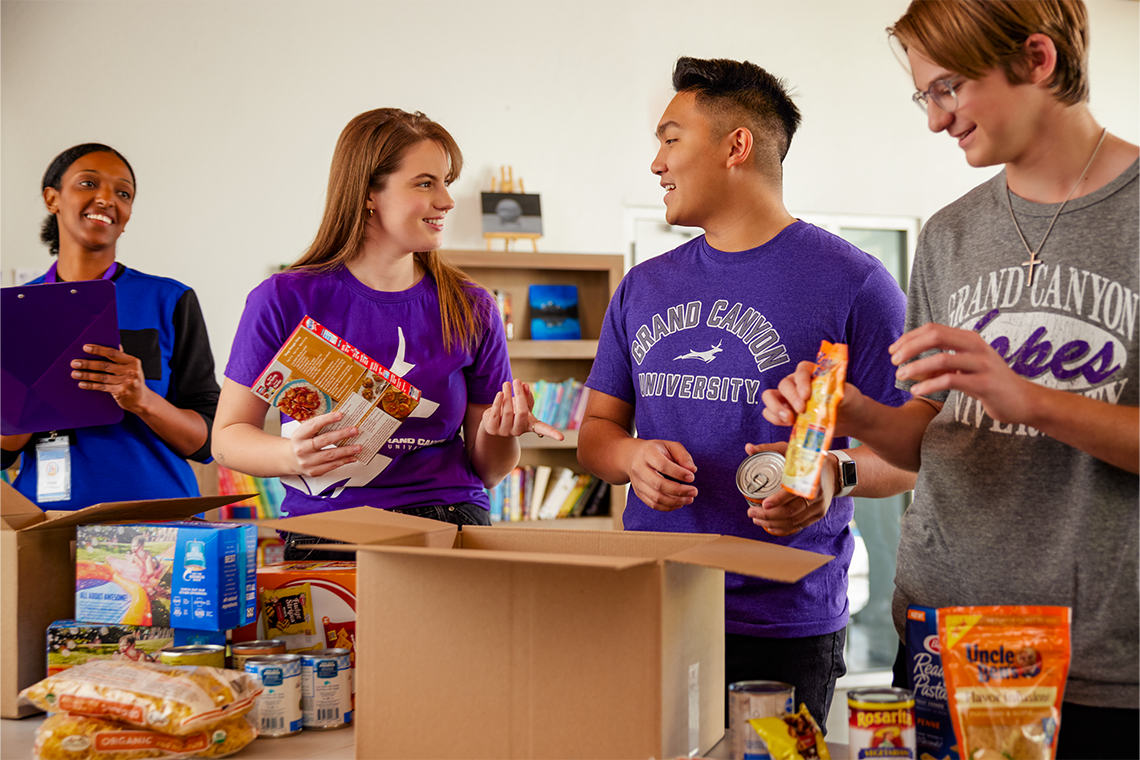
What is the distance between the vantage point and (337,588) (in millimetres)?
1360

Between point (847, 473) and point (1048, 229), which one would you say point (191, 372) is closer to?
point (847, 473)

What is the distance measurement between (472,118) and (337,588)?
3.32 meters

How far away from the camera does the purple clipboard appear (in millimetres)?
1646

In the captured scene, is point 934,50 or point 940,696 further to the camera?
A: point 934,50

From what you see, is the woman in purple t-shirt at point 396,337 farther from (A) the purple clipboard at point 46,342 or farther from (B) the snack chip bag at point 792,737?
(B) the snack chip bag at point 792,737

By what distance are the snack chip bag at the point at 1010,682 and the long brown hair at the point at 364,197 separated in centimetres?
117

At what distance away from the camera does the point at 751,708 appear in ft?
3.19

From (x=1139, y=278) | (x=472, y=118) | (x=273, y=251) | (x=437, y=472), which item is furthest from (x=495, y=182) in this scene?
(x=1139, y=278)

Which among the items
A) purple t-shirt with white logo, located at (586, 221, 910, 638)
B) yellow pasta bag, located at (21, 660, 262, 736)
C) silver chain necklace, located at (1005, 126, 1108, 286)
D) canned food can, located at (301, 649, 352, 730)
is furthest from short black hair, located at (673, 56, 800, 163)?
yellow pasta bag, located at (21, 660, 262, 736)

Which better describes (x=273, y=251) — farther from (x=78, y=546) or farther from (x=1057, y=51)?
(x=1057, y=51)

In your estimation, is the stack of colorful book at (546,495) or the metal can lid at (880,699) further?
the stack of colorful book at (546,495)

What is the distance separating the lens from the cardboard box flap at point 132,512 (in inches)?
54.0

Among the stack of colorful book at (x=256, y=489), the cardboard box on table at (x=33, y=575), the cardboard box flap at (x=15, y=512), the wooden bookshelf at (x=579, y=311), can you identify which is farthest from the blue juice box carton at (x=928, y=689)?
the stack of colorful book at (x=256, y=489)

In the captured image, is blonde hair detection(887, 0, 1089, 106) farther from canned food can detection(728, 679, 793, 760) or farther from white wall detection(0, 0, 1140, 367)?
white wall detection(0, 0, 1140, 367)
